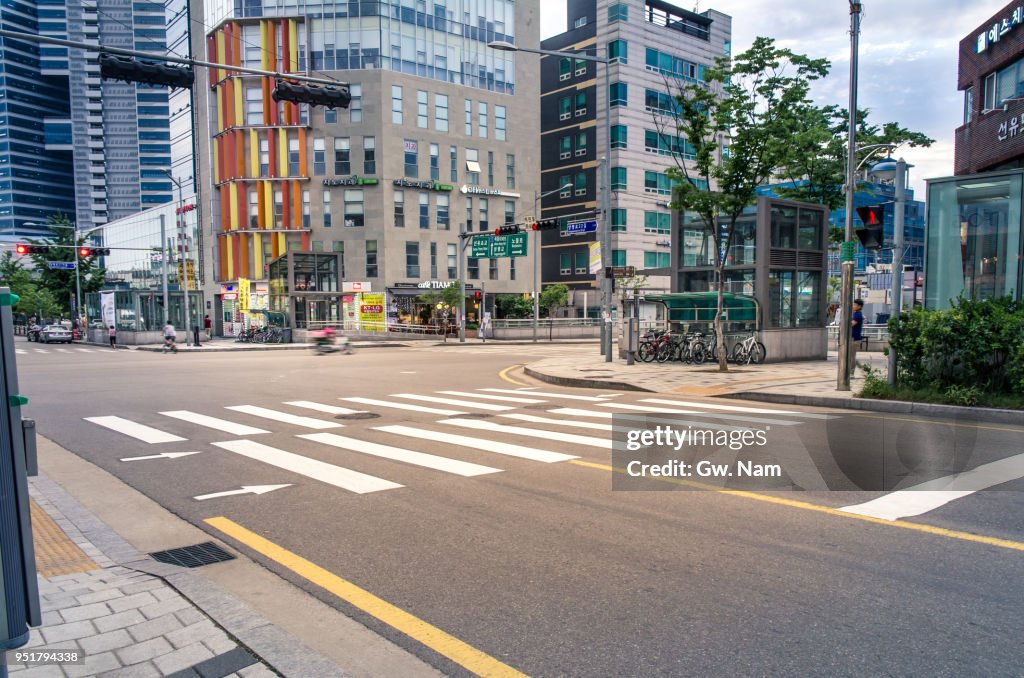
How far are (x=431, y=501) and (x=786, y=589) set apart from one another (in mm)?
3155

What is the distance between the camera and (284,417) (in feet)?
37.9

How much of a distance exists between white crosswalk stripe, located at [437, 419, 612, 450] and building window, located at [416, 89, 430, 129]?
53.4m

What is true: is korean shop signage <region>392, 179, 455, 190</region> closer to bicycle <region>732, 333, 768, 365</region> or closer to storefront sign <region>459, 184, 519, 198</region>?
storefront sign <region>459, 184, 519, 198</region>

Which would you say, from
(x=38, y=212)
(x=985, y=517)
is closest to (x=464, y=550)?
(x=985, y=517)

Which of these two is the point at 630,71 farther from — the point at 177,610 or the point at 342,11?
the point at 177,610

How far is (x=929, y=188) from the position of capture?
14.0 m

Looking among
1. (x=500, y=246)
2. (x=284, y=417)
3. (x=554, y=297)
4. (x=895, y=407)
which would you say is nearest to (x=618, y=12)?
(x=554, y=297)

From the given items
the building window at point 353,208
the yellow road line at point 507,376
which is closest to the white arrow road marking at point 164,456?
the yellow road line at point 507,376

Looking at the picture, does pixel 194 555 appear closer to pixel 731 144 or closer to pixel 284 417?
pixel 284 417

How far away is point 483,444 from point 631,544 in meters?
4.06

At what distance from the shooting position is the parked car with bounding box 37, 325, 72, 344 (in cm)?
5234

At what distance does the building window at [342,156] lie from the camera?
190 feet

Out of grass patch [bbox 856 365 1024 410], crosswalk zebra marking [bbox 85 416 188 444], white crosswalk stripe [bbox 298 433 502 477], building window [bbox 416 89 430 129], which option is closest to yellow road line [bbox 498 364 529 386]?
grass patch [bbox 856 365 1024 410]

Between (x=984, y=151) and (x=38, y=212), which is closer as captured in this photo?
(x=984, y=151)
